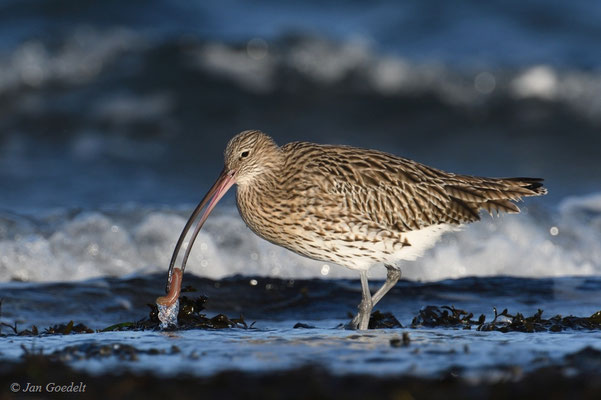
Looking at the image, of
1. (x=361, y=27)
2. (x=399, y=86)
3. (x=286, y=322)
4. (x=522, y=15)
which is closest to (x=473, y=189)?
(x=286, y=322)

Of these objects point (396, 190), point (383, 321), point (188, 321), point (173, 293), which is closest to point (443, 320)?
point (383, 321)

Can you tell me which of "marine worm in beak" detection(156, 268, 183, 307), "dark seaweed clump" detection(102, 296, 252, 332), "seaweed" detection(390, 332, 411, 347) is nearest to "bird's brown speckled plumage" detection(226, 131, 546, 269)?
"dark seaweed clump" detection(102, 296, 252, 332)

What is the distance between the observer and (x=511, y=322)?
745 cm

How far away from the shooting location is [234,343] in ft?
21.2

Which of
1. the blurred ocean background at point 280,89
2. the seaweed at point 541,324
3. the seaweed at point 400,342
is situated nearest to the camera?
the seaweed at point 400,342

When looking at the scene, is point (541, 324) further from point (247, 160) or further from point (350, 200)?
point (247, 160)

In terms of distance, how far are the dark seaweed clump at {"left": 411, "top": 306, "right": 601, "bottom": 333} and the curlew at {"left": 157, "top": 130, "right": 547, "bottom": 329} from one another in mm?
485

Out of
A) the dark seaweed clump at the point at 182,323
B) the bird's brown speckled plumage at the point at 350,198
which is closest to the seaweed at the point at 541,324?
the bird's brown speckled plumage at the point at 350,198

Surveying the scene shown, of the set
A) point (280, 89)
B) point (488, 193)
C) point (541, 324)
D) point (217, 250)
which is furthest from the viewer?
point (280, 89)

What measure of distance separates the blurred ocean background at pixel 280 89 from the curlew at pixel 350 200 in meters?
5.50

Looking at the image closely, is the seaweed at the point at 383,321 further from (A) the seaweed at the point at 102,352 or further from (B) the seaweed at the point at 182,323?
(A) the seaweed at the point at 102,352

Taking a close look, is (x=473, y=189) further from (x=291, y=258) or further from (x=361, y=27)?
(x=361, y=27)

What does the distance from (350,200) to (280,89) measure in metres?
10.3

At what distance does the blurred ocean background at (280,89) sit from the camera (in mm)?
15523
